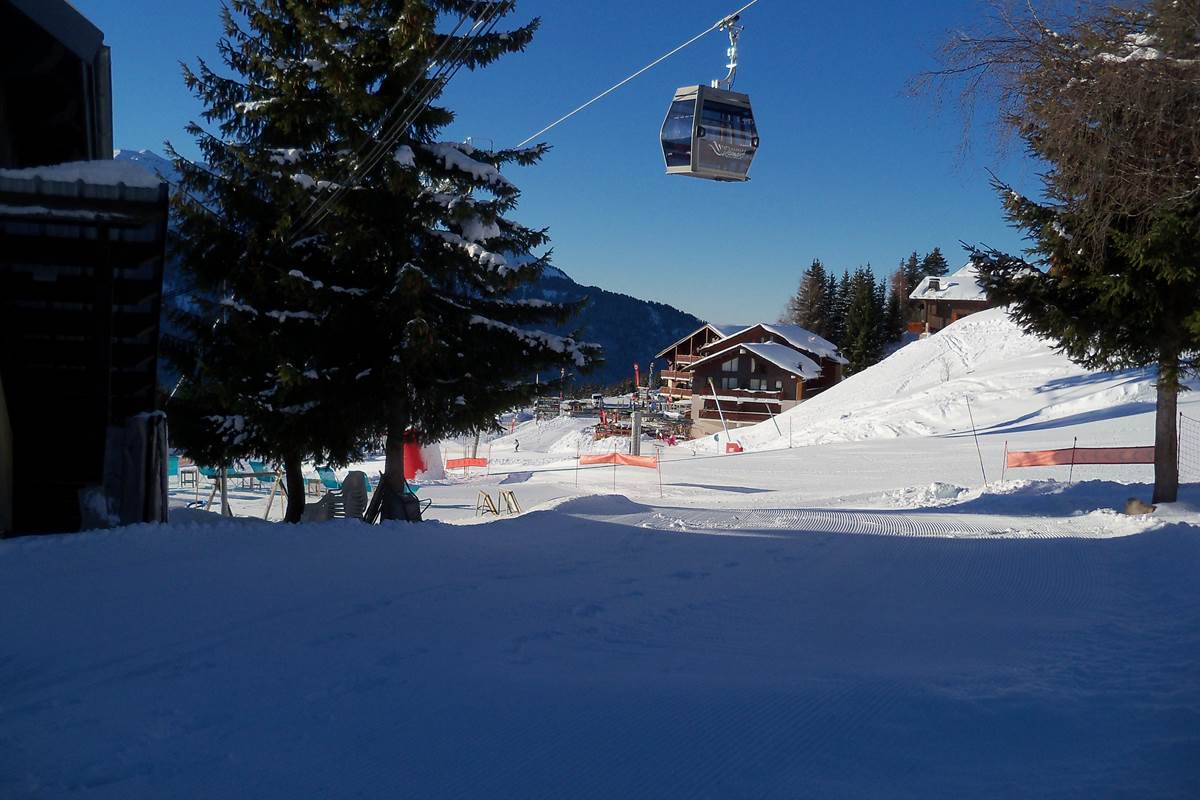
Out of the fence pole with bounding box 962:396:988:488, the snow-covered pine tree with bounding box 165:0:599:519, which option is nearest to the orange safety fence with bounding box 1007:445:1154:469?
the fence pole with bounding box 962:396:988:488

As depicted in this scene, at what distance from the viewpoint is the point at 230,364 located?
41.0ft

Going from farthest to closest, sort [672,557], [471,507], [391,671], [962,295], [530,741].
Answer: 1. [962,295]
2. [471,507]
3. [672,557]
4. [391,671]
5. [530,741]

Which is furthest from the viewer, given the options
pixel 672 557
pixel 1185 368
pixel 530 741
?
pixel 1185 368

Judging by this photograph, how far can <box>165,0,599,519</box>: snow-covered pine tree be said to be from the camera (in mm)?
11867

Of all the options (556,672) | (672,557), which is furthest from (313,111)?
(556,672)

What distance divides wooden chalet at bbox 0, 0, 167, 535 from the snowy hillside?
86.0 feet

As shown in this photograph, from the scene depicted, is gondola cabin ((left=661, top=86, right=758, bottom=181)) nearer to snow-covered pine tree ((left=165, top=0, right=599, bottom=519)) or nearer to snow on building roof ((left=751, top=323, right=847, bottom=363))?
snow-covered pine tree ((left=165, top=0, right=599, bottom=519))

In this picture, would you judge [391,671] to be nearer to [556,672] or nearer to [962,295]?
[556,672]

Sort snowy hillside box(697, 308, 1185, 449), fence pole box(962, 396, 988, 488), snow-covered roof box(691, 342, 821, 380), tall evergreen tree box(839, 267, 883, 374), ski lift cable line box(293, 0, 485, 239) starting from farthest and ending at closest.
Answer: tall evergreen tree box(839, 267, 883, 374) → snow-covered roof box(691, 342, 821, 380) → snowy hillside box(697, 308, 1185, 449) → fence pole box(962, 396, 988, 488) → ski lift cable line box(293, 0, 485, 239)

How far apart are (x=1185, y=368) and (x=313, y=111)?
13986 mm

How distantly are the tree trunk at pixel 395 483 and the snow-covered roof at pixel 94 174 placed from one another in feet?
19.5

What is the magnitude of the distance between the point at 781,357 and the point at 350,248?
51147 millimetres

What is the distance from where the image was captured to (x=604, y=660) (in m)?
5.23

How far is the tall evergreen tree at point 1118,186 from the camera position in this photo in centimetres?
687
